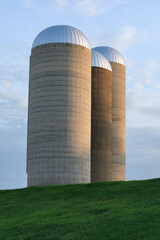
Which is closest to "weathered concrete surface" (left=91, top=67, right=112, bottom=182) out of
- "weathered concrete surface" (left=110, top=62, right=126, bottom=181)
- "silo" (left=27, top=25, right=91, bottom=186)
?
"weathered concrete surface" (left=110, top=62, right=126, bottom=181)

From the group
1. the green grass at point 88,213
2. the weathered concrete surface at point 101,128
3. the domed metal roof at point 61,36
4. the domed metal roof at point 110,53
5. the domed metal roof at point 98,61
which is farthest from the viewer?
the domed metal roof at point 110,53

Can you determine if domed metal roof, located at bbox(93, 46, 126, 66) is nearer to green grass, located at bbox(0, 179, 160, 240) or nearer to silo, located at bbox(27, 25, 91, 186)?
silo, located at bbox(27, 25, 91, 186)

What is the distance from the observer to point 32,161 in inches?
2013

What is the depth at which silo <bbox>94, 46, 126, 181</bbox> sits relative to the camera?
2613 inches

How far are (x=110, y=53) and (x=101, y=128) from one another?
16159 mm

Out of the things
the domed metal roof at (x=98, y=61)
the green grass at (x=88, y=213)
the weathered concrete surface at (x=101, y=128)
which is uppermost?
the domed metal roof at (x=98, y=61)

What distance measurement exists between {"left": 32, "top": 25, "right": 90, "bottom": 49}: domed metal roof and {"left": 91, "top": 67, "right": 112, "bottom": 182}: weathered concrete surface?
7.43m

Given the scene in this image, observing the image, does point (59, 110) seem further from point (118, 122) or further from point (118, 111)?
point (118, 111)

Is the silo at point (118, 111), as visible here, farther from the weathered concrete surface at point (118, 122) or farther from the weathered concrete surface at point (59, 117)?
the weathered concrete surface at point (59, 117)

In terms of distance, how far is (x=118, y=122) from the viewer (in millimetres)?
67750

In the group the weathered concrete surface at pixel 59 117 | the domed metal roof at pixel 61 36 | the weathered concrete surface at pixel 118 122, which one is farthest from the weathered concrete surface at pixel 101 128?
the domed metal roof at pixel 61 36

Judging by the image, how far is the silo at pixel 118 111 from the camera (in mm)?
66375

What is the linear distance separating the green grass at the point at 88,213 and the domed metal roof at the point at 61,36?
24.2 m

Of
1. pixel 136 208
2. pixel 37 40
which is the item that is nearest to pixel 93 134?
pixel 37 40
